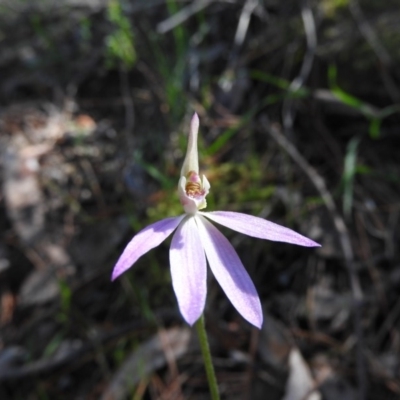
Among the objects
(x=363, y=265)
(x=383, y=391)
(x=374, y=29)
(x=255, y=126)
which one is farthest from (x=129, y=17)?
(x=383, y=391)

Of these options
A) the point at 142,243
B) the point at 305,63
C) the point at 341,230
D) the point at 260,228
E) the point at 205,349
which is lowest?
the point at 341,230

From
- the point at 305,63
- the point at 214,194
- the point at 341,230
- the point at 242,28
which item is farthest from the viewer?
the point at 242,28

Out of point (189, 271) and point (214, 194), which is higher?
point (189, 271)

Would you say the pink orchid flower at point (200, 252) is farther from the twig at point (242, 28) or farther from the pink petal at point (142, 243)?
the twig at point (242, 28)

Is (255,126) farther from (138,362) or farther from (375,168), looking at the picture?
(138,362)

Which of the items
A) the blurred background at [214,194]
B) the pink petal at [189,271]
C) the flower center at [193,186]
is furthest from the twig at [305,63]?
the pink petal at [189,271]

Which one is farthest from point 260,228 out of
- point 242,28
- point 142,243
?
point 242,28

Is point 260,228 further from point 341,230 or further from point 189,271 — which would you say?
point 341,230
